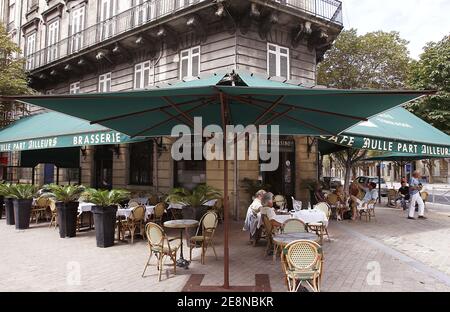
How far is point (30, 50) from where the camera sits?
23797 millimetres

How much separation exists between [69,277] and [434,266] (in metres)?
6.68

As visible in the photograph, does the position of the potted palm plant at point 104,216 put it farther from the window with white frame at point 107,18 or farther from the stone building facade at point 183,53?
the window with white frame at point 107,18

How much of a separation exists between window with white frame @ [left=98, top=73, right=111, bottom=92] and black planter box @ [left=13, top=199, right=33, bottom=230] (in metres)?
8.24

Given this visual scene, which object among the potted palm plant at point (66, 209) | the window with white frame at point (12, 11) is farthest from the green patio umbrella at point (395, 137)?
the window with white frame at point (12, 11)

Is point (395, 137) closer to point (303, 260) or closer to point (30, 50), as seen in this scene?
point (303, 260)

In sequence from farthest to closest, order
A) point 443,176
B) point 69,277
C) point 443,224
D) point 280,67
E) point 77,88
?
point 443,176 → point 77,88 → point 280,67 → point 443,224 → point 69,277

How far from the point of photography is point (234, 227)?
11.2 metres

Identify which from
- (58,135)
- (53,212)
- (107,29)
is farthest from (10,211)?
(107,29)

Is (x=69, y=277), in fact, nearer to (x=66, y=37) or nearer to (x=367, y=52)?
(x=66, y=37)

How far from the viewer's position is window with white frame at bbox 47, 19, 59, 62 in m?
20.5

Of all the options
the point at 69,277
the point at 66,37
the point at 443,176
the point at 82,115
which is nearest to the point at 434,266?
the point at 69,277

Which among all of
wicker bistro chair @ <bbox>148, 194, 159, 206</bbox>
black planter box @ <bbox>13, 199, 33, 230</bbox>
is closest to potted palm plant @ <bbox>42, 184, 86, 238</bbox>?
black planter box @ <bbox>13, 199, 33, 230</bbox>

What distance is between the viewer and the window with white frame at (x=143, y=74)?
50.9ft

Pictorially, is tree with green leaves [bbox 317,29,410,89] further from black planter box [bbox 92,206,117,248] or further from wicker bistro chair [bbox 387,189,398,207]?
black planter box [bbox 92,206,117,248]
